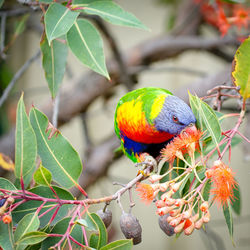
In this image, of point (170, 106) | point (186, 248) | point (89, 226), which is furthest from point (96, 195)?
point (89, 226)

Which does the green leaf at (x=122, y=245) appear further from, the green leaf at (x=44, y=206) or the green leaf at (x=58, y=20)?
the green leaf at (x=58, y=20)

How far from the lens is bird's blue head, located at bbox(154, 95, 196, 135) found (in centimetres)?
73

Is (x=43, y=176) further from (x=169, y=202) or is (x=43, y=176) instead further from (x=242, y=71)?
(x=242, y=71)

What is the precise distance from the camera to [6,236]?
0.55 m

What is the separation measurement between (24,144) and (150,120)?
34cm

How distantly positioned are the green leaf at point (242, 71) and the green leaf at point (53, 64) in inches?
15.0

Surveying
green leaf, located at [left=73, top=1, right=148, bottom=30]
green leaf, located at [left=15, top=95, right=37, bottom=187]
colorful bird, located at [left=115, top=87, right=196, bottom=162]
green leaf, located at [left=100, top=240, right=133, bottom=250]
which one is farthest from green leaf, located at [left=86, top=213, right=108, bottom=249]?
green leaf, located at [left=73, top=1, right=148, bottom=30]

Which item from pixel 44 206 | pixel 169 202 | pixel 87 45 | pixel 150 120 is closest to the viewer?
pixel 169 202

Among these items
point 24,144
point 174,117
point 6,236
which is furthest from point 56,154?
point 174,117

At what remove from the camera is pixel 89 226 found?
→ 56cm

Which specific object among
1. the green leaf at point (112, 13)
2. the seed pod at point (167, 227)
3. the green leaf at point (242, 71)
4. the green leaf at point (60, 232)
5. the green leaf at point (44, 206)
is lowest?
the seed pod at point (167, 227)

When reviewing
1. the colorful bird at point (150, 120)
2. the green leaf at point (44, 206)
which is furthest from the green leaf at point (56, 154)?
the colorful bird at point (150, 120)

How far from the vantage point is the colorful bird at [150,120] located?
768 mm

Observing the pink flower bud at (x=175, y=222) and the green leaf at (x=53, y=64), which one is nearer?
the pink flower bud at (x=175, y=222)
